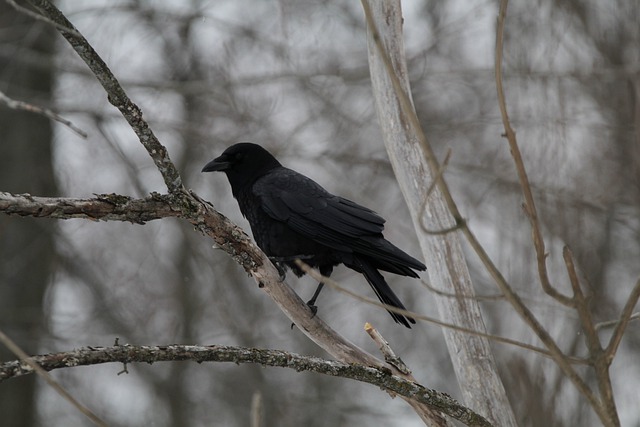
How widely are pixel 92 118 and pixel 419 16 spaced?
4448 mm

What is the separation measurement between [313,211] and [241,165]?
902 millimetres

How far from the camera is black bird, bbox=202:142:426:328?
4617 mm

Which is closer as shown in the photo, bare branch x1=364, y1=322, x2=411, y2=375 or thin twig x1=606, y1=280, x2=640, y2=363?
thin twig x1=606, y1=280, x2=640, y2=363

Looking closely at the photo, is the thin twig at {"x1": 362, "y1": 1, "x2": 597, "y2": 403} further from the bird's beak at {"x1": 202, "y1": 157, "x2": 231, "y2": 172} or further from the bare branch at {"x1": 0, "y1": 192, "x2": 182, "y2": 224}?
the bird's beak at {"x1": 202, "y1": 157, "x2": 231, "y2": 172}

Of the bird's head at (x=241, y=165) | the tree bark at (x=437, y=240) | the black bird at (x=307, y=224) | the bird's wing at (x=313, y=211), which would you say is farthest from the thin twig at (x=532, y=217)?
the bird's head at (x=241, y=165)

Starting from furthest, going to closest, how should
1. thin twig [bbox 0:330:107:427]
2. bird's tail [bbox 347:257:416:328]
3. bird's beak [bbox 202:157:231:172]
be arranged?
bird's beak [bbox 202:157:231:172], bird's tail [bbox 347:257:416:328], thin twig [bbox 0:330:107:427]

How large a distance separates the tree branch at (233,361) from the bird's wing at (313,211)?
1704 millimetres

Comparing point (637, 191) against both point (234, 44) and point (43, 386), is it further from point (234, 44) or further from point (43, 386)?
point (43, 386)

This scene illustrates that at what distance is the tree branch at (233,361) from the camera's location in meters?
2.46

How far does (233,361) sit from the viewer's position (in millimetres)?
2771

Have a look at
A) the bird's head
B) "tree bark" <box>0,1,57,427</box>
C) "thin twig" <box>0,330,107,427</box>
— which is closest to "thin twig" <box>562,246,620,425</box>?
"thin twig" <box>0,330,107,427</box>

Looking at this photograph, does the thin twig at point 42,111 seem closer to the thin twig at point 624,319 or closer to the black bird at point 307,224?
the thin twig at point 624,319

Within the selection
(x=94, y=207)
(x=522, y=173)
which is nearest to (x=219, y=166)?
(x=94, y=207)

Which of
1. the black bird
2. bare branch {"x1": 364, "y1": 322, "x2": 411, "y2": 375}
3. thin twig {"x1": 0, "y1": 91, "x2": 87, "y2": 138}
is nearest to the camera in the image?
thin twig {"x1": 0, "y1": 91, "x2": 87, "y2": 138}
